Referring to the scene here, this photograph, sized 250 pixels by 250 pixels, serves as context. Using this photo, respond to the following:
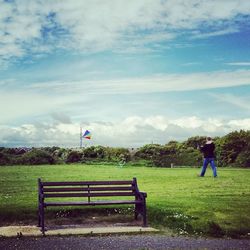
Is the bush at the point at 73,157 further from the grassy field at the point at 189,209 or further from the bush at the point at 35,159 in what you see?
the grassy field at the point at 189,209

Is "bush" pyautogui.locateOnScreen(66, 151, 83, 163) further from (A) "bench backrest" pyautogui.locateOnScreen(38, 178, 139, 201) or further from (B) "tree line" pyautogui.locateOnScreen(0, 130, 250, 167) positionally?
(A) "bench backrest" pyautogui.locateOnScreen(38, 178, 139, 201)

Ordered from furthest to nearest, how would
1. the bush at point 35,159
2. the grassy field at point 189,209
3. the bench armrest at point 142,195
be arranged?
the bush at point 35,159 < the bench armrest at point 142,195 < the grassy field at point 189,209

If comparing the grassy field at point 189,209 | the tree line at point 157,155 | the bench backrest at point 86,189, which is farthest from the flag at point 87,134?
the bench backrest at point 86,189

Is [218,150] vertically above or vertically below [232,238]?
above

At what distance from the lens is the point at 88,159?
47.1m

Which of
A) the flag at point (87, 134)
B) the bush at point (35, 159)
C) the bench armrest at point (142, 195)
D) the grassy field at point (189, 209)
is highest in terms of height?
the flag at point (87, 134)

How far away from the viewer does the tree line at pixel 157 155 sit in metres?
37.1

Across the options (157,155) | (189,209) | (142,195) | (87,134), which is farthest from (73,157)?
(142,195)

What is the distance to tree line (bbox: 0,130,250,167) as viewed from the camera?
3709 cm

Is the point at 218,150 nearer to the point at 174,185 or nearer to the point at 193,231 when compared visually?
the point at 174,185

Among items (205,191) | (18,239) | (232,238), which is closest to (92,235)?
(18,239)

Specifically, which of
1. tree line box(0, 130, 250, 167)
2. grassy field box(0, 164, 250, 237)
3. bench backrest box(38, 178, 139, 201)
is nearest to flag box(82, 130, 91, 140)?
tree line box(0, 130, 250, 167)

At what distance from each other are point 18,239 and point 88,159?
37600 millimetres

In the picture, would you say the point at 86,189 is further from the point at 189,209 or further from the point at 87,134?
the point at 87,134
